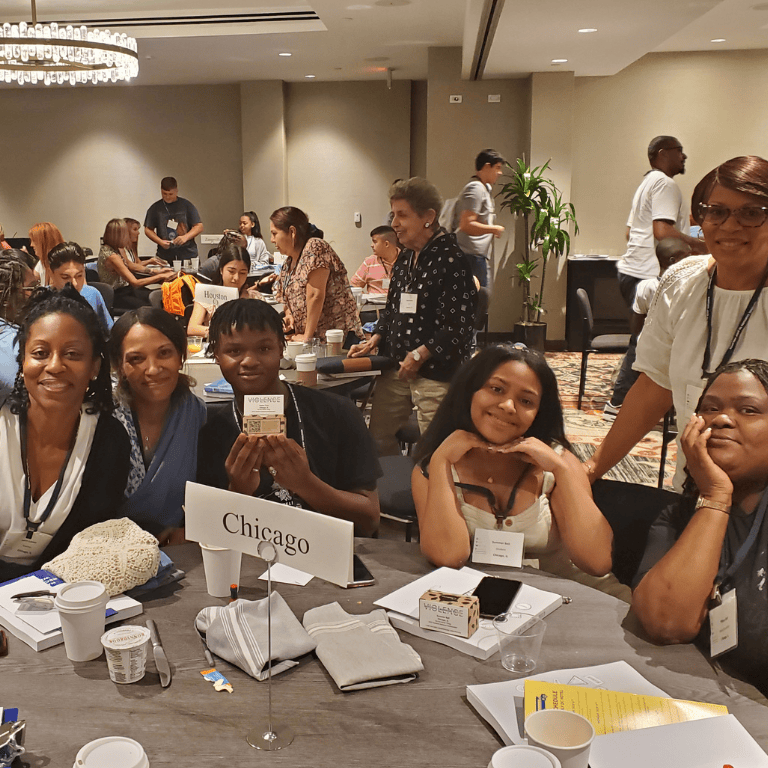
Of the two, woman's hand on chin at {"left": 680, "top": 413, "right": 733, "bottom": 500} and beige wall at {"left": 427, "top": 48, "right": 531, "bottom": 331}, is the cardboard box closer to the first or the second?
woman's hand on chin at {"left": 680, "top": 413, "right": 733, "bottom": 500}

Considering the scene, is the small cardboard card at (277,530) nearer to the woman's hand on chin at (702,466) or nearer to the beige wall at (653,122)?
the woman's hand on chin at (702,466)

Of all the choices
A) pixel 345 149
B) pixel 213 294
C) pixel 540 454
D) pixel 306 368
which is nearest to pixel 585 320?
pixel 306 368

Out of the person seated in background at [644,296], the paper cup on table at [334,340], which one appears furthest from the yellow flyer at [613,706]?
the person seated in background at [644,296]

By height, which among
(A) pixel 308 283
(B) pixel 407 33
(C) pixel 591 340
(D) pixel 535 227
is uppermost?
(B) pixel 407 33

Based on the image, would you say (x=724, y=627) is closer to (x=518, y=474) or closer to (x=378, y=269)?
(x=518, y=474)

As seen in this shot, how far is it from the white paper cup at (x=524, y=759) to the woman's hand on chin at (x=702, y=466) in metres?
0.78

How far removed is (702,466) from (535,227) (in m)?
7.04

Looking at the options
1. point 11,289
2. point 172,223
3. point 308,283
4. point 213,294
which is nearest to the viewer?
point 11,289

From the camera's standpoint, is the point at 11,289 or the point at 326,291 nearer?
the point at 11,289

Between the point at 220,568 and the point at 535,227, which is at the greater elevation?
the point at 535,227

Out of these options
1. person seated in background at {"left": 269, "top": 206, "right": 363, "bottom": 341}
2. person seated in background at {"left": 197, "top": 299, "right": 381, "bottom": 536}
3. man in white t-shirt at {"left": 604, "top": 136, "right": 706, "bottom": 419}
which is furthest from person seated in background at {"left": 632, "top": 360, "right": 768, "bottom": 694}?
man in white t-shirt at {"left": 604, "top": 136, "right": 706, "bottom": 419}

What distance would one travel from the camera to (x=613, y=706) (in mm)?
1230

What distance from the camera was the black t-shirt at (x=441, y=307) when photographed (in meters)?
3.42

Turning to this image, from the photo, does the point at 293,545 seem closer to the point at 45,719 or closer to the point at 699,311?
the point at 45,719
